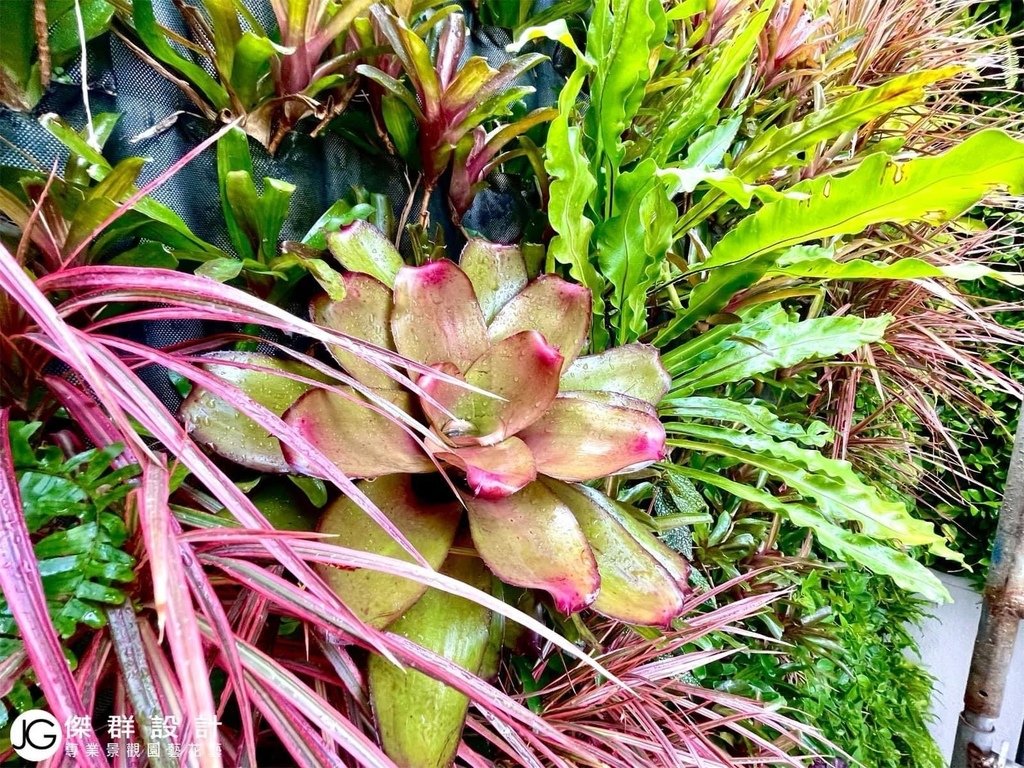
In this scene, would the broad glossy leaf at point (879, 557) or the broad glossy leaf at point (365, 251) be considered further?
the broad glossy leaf at point (879, 557)

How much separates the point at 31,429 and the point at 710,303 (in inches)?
26.3

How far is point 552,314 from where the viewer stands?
1.88 ft

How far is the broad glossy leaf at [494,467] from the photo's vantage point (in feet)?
1.37

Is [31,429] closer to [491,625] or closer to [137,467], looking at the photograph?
[137,467]

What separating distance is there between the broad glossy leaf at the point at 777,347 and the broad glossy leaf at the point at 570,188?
0.62 feet

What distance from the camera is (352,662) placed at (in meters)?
0.42

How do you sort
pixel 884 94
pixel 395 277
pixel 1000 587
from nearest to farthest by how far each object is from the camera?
pixel 395 277 < pixel 884 94 < pixel 1000 587

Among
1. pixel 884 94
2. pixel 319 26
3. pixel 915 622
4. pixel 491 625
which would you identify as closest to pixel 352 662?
pixel 491 625

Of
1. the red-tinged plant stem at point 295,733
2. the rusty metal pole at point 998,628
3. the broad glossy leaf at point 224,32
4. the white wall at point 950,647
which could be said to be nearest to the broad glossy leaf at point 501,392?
the red-tinged plant stem at point 295,733

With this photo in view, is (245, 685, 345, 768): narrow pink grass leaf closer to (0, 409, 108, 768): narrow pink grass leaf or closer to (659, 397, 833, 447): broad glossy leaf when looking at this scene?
(0, 409, 108, 768): narrow pink grass leaf

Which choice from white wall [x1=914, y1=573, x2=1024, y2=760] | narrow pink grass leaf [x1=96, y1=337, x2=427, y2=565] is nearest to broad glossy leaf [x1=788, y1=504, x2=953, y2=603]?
narrow pink grass leaf [x1=96, y1=337, x2=427, y2=565]

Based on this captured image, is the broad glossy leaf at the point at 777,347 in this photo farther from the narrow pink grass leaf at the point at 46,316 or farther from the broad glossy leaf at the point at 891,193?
the narrow pink grass leaf at the point at 46,316

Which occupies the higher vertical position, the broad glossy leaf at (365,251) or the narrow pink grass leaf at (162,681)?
the broad glossy leaf at (365,251)

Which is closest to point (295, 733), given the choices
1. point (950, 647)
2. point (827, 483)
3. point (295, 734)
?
point (295, 734)
